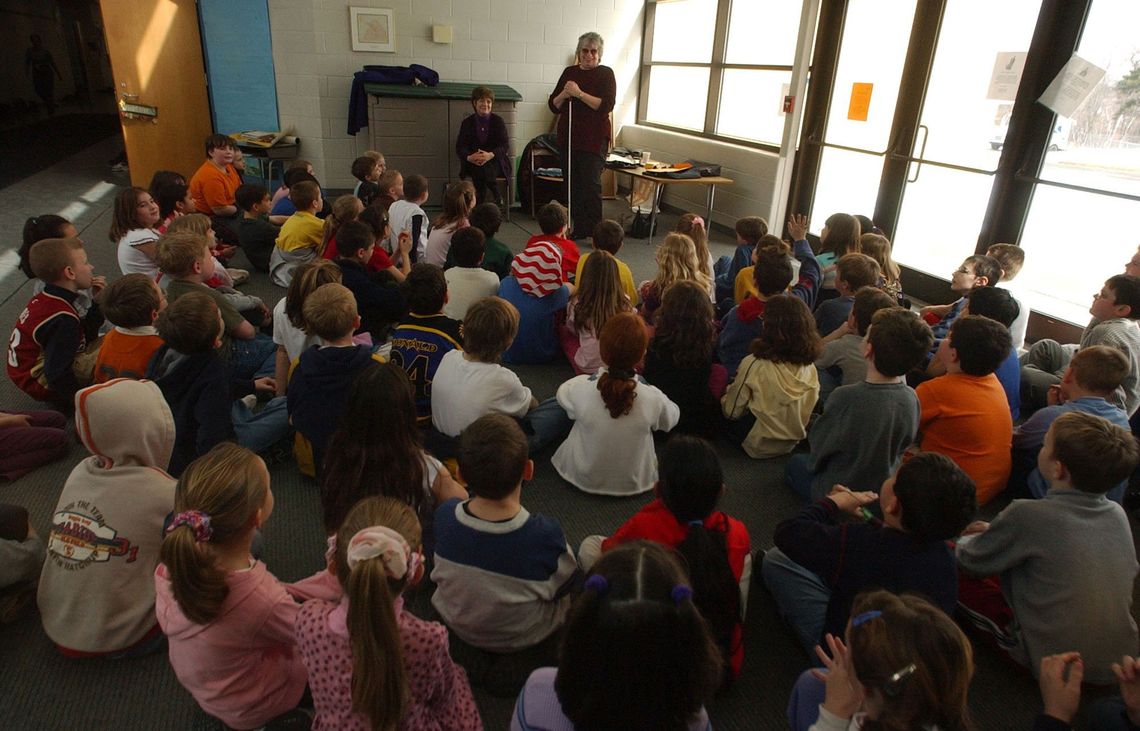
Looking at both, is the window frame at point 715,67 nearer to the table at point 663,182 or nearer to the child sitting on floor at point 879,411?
the table at point 663,182

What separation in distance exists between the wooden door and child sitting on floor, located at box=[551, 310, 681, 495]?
5888 mm

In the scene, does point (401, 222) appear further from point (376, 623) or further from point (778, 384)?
point (376, 623)

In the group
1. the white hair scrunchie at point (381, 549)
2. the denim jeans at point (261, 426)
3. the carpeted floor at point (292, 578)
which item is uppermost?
the white hair scrunchie at point (381, 549)

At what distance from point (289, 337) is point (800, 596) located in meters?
2.11

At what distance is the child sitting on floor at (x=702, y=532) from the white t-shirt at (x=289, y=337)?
1.62m

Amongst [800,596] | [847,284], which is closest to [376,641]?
[800,596]

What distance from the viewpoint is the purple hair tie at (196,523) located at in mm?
1205

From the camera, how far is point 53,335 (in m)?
2.61

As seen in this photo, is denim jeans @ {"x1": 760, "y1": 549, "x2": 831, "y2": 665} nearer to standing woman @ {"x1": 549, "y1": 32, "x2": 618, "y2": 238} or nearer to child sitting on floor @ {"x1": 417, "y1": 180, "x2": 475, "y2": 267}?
child sitting on floor @ {"x1": 417, "y1": 180, "x2": 475, "y2": 267}

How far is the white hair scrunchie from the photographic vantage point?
3.53ft

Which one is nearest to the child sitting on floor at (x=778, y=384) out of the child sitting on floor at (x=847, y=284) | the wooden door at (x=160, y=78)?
the child sitting on floor at (x=847, y=284)

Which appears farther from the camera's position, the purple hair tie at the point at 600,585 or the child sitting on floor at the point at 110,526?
the child sitting on floor at the point at 110,526

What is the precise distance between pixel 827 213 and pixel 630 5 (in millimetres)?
3359

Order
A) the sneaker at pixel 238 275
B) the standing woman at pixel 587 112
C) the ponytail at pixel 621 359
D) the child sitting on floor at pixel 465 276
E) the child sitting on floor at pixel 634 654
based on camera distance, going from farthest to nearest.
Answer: the standing woman at pixel 587 112, the sneaker at pixel 238 275, the child sitting on floor at pixel 465 276, the ponytail at pixel 621 359, the child sitting on floor at pixel 634 654
